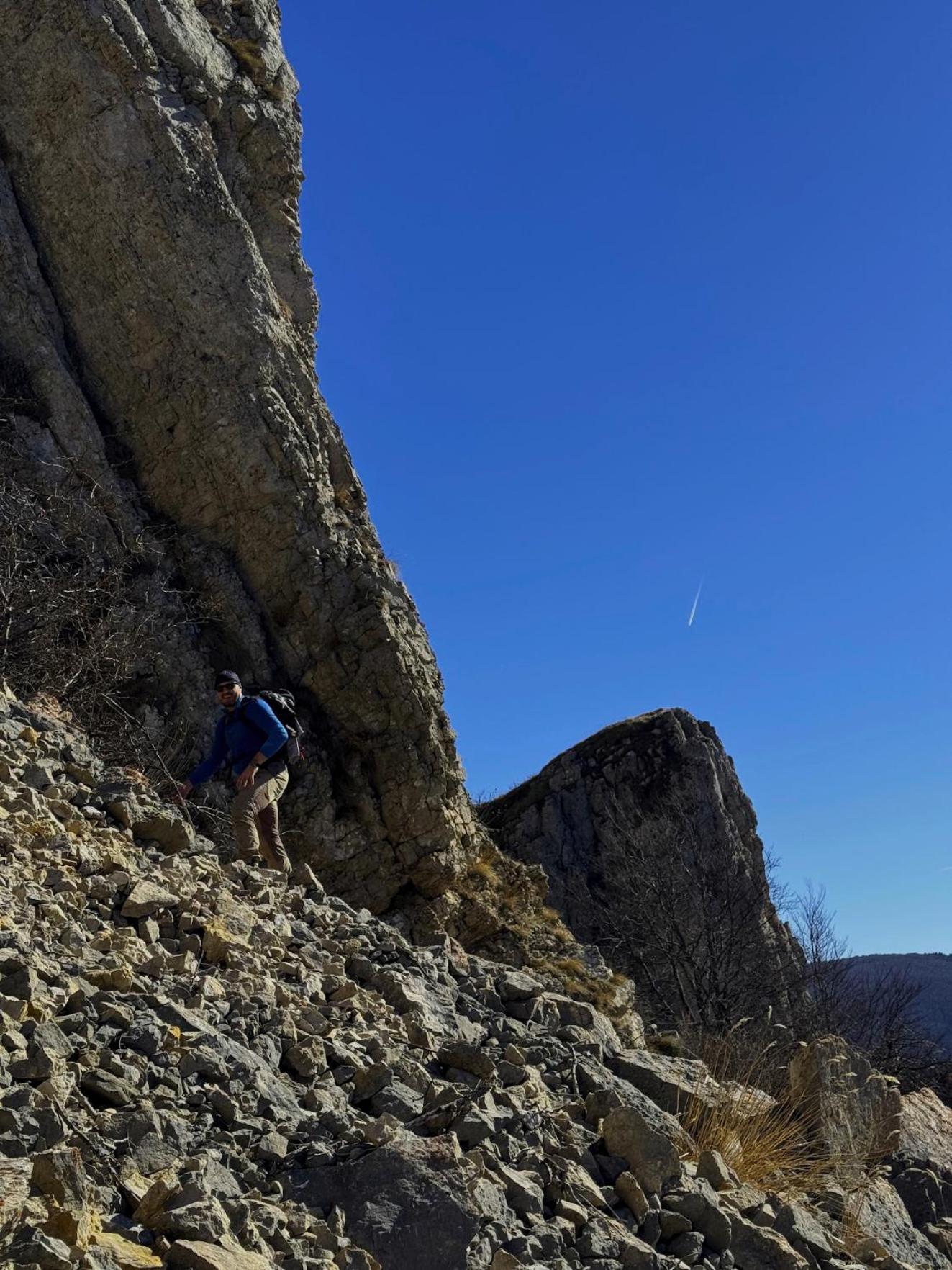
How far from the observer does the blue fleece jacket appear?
8.38 meters

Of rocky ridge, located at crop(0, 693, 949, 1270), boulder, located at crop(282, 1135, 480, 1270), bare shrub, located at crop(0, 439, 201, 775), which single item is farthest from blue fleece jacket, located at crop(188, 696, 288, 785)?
boulder, located at crop(282, 1135, 480, 1270)

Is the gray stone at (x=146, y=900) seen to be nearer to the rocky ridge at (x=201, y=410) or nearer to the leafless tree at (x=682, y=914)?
the rocky ridge at (x=201, y=410)

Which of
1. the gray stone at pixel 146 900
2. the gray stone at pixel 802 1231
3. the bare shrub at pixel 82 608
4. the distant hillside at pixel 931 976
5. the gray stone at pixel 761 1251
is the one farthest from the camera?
the distant hillside at pixel 931 976

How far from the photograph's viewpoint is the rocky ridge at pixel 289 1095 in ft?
11.5

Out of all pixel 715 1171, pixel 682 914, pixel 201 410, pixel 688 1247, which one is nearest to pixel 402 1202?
pixel 688 1247

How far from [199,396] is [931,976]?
52.7m

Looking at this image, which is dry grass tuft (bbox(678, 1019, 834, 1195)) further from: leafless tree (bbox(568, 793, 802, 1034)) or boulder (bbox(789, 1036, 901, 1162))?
leafless tree (bbox(568, 793, 802, 1034))

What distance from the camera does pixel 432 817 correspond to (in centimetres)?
1427

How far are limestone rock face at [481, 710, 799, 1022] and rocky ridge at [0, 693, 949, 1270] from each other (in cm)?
1567

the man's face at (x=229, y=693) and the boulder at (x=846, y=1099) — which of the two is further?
the man's face at (x=229, y=693)

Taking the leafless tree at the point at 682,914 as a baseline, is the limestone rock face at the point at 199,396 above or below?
above

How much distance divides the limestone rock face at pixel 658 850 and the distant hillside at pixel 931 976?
2234cm

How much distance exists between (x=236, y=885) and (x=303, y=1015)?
1.52 meters

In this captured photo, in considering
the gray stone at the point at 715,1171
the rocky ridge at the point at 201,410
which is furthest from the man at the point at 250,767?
the rocky ridge at the point at 201,410
